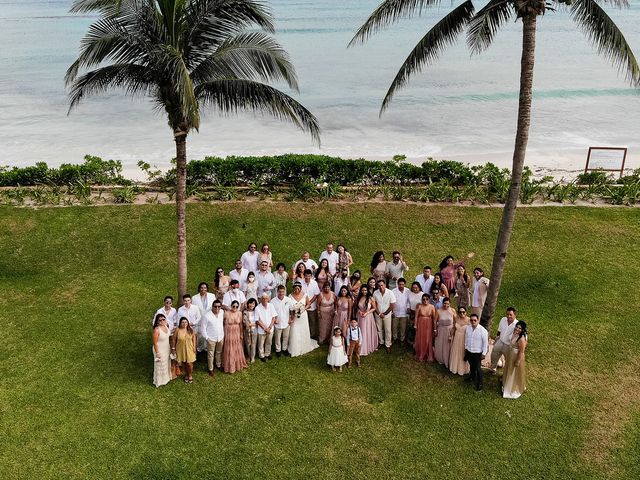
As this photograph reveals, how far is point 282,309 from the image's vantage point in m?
12.0

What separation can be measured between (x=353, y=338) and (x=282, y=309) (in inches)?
58.1

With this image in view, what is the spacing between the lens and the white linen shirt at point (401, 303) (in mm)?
12328

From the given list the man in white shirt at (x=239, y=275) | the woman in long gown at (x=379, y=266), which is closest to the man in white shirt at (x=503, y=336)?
the woman in long gown at (x=379, y=266)

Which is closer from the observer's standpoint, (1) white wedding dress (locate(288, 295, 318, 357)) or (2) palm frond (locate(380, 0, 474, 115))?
(2) palm frond (locate(380, 0, 474, 115))

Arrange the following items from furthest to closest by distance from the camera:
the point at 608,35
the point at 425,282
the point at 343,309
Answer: the point at 425,282, the point at 343,309, the point at 608,35

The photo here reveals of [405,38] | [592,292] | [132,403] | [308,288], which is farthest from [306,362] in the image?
[405,38]

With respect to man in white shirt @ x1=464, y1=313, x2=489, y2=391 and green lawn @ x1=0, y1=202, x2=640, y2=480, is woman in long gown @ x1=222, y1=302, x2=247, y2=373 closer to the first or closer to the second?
green lawn @ x1=0, y1=202, x2=640, y2=480

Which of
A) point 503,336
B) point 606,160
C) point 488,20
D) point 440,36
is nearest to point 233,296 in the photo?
point 503,336

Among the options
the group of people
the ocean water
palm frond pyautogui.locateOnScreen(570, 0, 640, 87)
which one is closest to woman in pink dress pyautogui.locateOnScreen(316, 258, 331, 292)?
the group of people

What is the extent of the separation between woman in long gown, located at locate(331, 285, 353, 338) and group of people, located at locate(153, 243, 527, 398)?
21 mm

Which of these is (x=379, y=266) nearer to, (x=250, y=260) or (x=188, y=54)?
(x=250, y=260)

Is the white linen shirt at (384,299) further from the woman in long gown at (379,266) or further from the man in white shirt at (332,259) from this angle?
the man in white shirt at (332,259)

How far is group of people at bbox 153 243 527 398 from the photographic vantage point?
36.3 feet

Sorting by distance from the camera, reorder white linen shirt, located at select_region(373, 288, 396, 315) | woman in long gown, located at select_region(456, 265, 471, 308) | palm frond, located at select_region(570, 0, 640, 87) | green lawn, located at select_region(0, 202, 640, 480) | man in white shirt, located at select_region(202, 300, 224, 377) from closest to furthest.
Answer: green lawn, located at select_region(0, 202, 640, 480), palm frond, located at select_region(570, 0, 640, 87), man in white shirt, located at select_region(202, 300, 224, 377), white linen shirt, located at select_region(373, 288, 396, 315), woman in long gown, located at select_region(456, 265, 471, 308)
